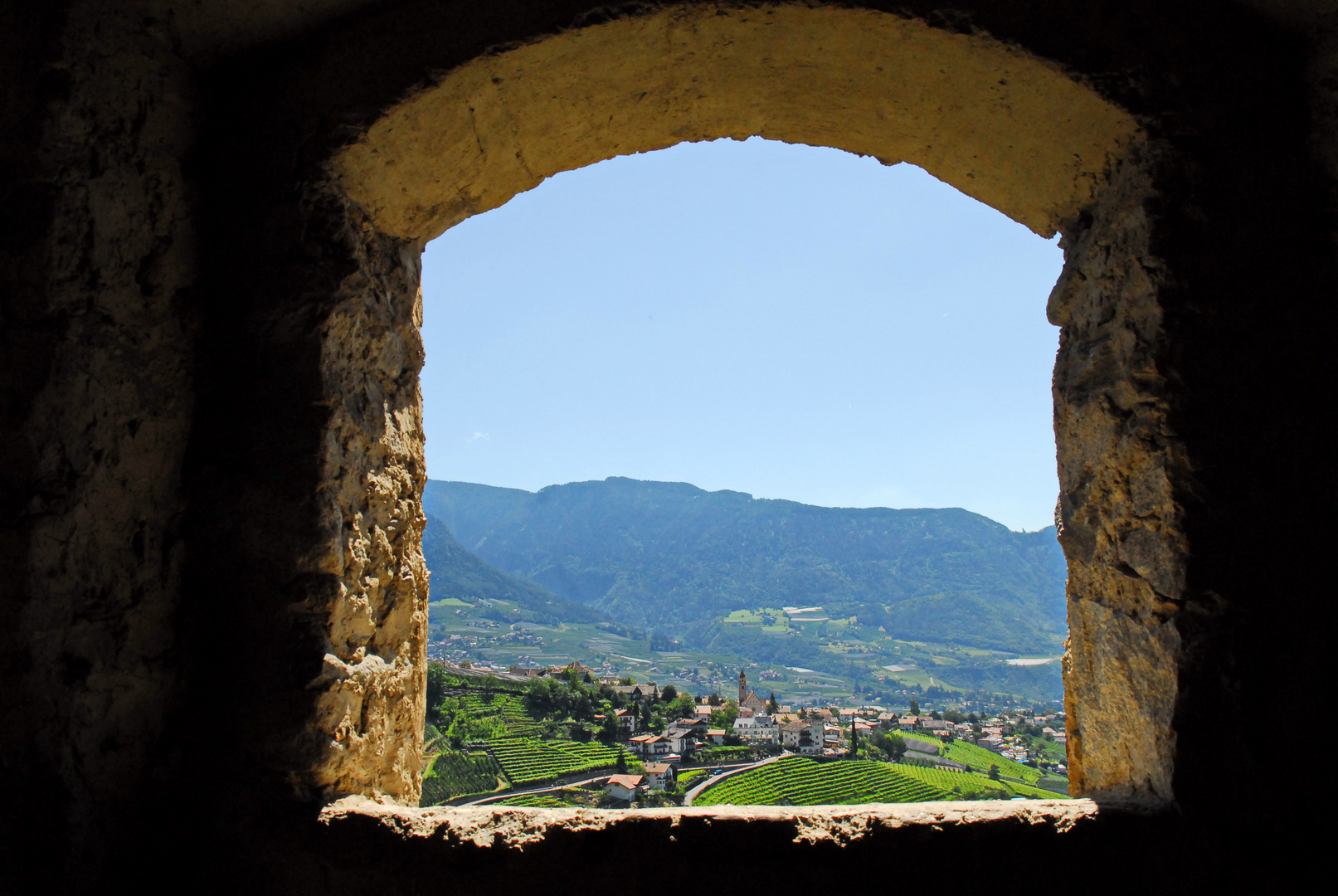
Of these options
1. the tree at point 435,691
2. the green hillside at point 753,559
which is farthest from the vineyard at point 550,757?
the green hillside at point 753,559

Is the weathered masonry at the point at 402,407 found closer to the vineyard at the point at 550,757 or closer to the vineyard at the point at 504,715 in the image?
the vineyard at the point at 504,715

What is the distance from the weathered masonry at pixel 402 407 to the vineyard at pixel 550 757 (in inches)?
133

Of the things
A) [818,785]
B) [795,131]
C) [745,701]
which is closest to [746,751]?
[818,785]

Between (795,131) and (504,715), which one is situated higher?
(795,131)

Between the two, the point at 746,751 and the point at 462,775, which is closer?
the point at 462,775

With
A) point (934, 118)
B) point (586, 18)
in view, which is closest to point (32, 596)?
point (586, 18)

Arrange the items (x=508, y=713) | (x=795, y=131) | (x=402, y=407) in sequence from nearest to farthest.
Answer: (x=402, y=407) < (x=795, y=131) < (x=508, y=713)

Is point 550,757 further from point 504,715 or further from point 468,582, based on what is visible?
point 468,582

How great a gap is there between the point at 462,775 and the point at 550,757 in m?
1.09

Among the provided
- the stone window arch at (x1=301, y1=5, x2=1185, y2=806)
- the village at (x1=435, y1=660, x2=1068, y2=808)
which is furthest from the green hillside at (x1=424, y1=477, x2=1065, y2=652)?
the stone window arch at (x1=301, y1=5, x2=1185, y2=806)

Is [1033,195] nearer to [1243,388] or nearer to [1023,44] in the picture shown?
[1023,44]

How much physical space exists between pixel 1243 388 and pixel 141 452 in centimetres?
251

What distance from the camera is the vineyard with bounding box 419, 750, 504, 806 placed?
11.9 ft

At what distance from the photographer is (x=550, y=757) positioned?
530cm
